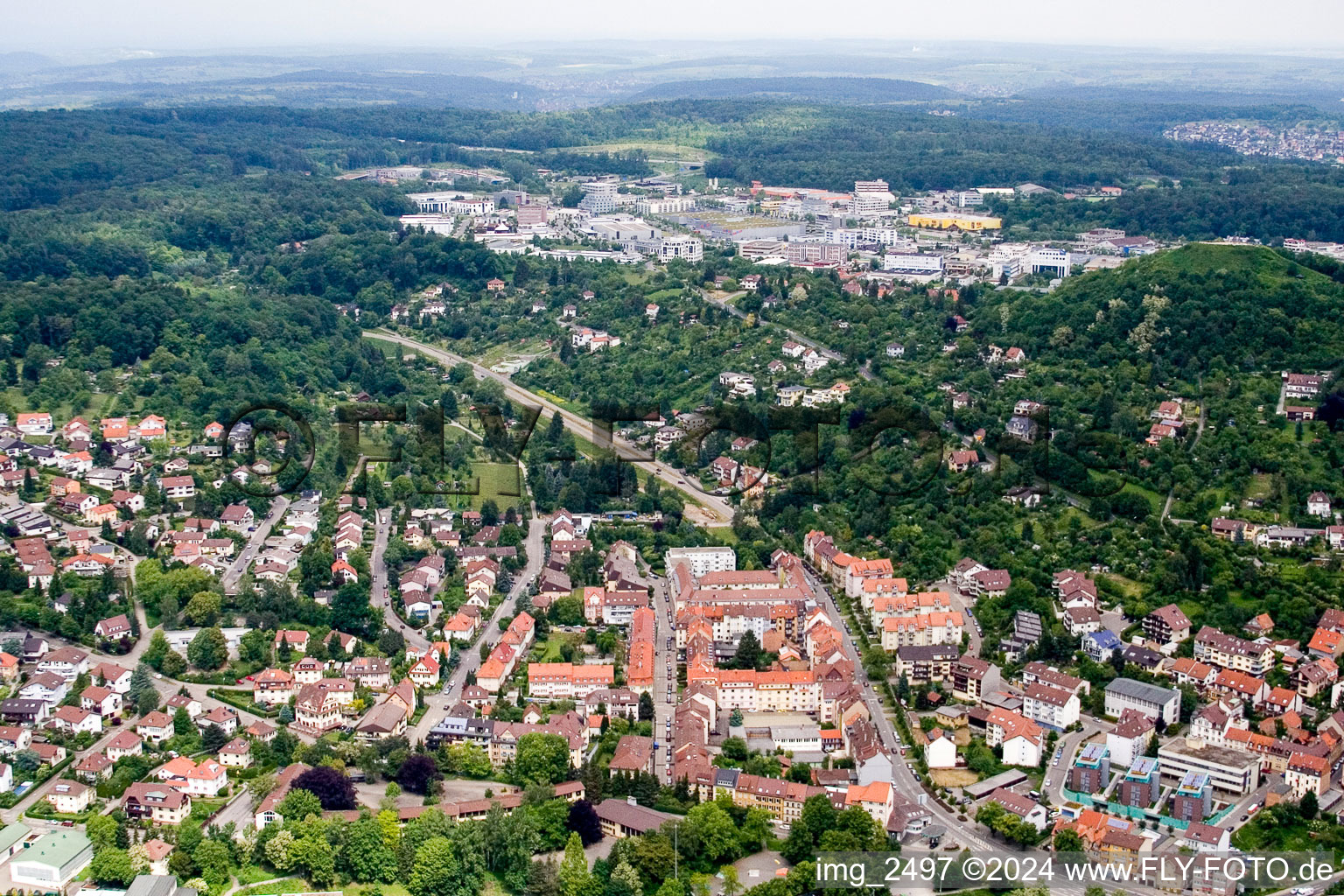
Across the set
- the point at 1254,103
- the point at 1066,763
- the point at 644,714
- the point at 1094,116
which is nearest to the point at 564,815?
the point at 644,714

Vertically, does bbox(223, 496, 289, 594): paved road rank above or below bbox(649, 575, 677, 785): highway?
above

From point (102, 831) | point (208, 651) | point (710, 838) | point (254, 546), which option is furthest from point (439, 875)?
point (254, 546)

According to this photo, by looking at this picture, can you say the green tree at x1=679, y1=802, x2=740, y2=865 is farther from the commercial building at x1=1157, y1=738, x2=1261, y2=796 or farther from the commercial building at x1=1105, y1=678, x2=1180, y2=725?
the commercial building at x1=1105, y1=678, x2=1180, y2=725

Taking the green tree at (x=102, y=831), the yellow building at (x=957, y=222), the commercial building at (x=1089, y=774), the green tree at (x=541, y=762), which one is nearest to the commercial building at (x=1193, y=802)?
the commercial building at (x=1089, y=774)

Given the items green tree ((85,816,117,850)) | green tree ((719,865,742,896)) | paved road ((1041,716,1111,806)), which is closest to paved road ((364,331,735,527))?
paved road ((1041,716,1111,806))

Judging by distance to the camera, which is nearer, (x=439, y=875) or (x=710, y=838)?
(x=439, y=875)

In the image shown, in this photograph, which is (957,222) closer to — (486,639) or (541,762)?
(486,639)

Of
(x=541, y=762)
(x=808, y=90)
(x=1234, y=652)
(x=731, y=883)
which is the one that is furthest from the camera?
(x=808, y=90)
